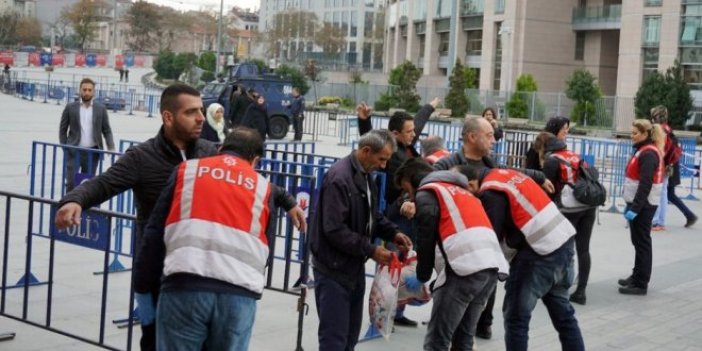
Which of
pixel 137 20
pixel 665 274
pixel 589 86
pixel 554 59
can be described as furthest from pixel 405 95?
pixel 137 20

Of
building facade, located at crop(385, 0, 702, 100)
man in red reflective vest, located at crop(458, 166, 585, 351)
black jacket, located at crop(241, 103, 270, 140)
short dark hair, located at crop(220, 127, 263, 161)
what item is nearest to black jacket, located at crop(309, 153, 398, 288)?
man in red reflective vest, located at crop(458, 166, 585, 351)

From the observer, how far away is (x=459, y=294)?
18.4ft

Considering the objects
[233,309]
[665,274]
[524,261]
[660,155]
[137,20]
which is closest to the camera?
[233,309]

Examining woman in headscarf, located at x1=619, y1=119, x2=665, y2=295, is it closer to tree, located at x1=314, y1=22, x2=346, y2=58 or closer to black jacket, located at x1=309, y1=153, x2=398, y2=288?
black jacket, located at x1=309, y1=153, x2=398, y2=288

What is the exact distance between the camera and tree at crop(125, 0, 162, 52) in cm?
10719

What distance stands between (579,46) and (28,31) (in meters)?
74.9

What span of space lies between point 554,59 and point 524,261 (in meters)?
62.4

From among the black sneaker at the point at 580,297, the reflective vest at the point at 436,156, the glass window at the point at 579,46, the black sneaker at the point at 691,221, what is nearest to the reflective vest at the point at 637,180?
the black sneaker at the point at 580,297

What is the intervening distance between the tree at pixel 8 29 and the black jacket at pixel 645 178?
347ft

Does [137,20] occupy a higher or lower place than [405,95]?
higher

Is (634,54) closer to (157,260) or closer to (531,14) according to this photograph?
(531,14)

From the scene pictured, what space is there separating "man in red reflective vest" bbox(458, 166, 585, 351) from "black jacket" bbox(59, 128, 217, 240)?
1.95 meters

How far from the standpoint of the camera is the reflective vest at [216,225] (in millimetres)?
4145

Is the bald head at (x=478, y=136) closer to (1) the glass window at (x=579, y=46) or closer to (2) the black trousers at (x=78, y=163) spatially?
(2) the black trousers at (x=78, y=163)
